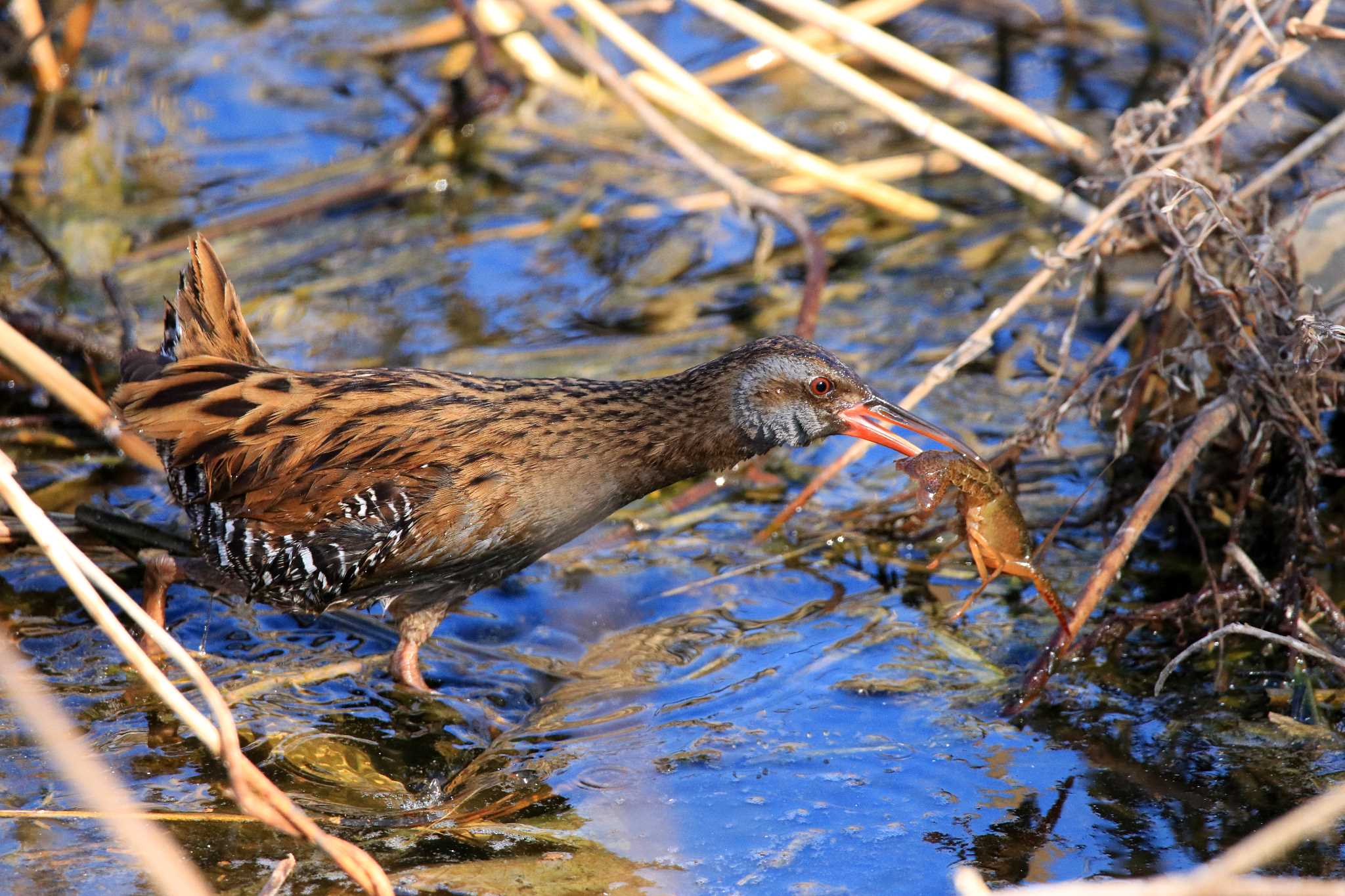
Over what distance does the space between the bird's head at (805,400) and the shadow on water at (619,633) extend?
59 cm

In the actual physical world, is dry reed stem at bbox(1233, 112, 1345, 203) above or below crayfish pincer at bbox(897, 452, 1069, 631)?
above

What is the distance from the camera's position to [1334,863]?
2.86 metres

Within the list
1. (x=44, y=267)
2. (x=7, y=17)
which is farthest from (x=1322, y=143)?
(x=7, y=17)

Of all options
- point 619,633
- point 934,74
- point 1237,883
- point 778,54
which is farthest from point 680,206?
point 1237,883

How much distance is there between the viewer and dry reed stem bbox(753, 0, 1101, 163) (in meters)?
4.34

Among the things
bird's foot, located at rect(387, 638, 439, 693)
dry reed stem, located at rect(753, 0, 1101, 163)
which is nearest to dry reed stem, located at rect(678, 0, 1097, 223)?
dry reed stem, located at rect(753, 0, 1101, 163)

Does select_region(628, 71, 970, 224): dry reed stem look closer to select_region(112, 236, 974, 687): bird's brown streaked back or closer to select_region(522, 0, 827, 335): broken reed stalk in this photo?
select_region(522, 0, 827, 335): broken reed stalk

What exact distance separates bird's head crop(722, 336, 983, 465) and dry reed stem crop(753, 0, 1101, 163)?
1.24 m

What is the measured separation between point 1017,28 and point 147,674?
5.85 m

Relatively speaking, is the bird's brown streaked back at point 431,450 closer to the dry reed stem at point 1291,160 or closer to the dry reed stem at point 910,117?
the dry reed stem at point 1291,160

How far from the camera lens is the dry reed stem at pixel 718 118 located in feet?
16.1

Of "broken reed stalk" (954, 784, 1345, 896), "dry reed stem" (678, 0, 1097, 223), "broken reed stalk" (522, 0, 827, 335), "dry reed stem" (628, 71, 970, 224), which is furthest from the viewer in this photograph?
"dry reed stem" (628, 71, 970, 224)

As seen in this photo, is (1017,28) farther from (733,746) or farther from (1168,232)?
(733,746)

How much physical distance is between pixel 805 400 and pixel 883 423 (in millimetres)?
187
